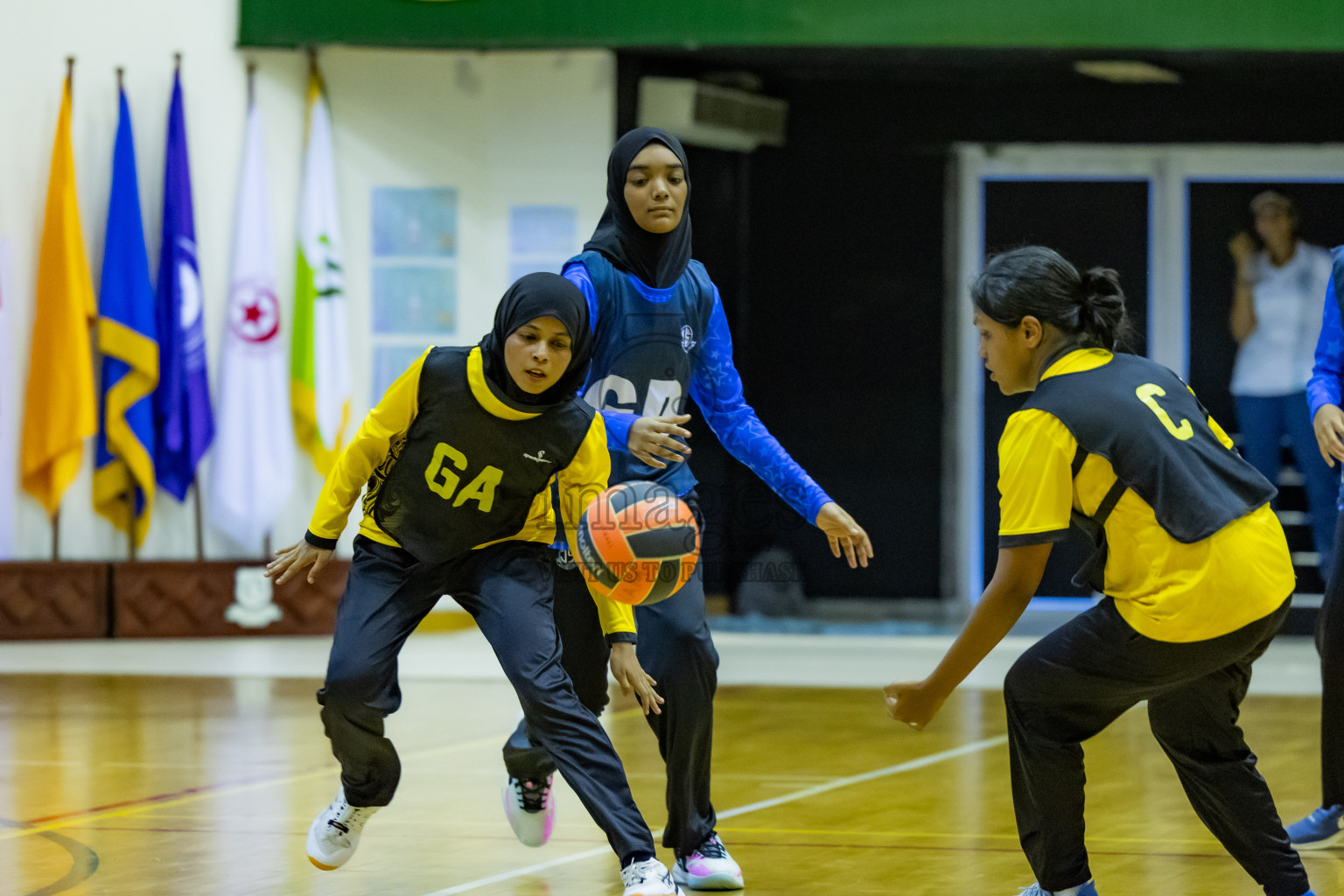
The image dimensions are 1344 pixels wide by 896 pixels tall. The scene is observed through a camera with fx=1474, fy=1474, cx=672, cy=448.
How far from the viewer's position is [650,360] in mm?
3707

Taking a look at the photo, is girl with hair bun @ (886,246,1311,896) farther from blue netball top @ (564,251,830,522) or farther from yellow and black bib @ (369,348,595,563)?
yellow and black bib @ (369,348,595,563)

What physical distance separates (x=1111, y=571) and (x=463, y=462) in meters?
1.46

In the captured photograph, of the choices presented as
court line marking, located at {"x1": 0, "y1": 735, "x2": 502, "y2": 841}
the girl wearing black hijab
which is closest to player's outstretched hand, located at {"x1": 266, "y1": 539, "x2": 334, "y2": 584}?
the girl wearing black hijab

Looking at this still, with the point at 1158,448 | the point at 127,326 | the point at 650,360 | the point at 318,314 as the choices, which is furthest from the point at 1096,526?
the point at 127,326

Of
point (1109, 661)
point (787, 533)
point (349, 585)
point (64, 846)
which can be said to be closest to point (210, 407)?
point (787, 533)

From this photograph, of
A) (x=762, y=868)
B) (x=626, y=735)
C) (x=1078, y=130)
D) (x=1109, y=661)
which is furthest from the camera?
(x=1078, y=130)

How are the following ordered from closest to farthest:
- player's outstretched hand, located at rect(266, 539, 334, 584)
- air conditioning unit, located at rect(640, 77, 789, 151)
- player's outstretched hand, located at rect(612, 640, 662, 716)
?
player's outstretched hand, located at rect(612, 640, 662, 716) < player's outstretched hand, located at rect(266, 539, 334, 584) < air conditioning unit, located at rect(640, 77, 789, 151)

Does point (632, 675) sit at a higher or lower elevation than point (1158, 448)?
lower

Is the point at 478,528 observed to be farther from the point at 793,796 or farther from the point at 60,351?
the point at 60,351

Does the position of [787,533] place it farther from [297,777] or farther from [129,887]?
[129,887]

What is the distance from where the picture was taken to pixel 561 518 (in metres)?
3.59

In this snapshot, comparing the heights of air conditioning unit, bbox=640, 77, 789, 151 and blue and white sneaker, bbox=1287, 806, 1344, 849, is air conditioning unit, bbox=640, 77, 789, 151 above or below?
above

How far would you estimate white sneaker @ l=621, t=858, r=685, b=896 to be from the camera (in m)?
3.13

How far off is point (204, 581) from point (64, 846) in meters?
4.08
